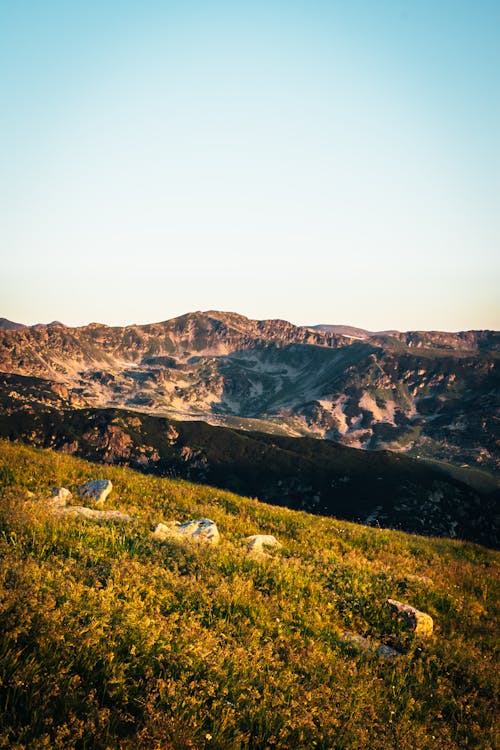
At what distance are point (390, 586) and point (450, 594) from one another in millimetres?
1880

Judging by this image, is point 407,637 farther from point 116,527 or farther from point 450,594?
point 116,527

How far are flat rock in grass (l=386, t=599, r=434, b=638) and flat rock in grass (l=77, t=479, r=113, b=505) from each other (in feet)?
28.3

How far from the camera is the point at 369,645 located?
7281mm

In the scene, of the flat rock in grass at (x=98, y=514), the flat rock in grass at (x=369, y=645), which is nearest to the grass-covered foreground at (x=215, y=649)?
the flat rock in grass at (x=369, y=645)

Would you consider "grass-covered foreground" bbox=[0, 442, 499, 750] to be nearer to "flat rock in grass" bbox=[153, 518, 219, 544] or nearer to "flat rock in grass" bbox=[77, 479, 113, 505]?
"flat rock in grass" bbox=[153, 518, 219, 544]

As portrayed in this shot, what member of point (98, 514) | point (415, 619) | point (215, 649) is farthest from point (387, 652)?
point (98, 514)

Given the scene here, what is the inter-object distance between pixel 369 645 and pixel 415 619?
1611 mm

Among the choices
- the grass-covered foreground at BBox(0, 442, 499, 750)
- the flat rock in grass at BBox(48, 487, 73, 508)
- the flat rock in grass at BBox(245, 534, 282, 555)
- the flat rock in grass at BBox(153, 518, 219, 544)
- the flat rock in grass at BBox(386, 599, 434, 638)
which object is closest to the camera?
the grass-covered foreground at BBox(0, 442, 499, 750)

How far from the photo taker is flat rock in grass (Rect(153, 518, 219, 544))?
9513 mm

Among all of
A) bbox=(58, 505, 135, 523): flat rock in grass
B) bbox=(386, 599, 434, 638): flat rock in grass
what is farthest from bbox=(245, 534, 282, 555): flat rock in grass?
bbox=(386, 599, 434, 638): flat rock in grass

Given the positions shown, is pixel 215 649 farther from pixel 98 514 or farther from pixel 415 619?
pixel 98 514

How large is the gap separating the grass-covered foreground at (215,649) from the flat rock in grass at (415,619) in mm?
293

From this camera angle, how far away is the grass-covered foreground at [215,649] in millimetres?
4035

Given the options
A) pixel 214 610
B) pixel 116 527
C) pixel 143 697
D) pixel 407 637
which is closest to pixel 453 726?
pixel 407 637
